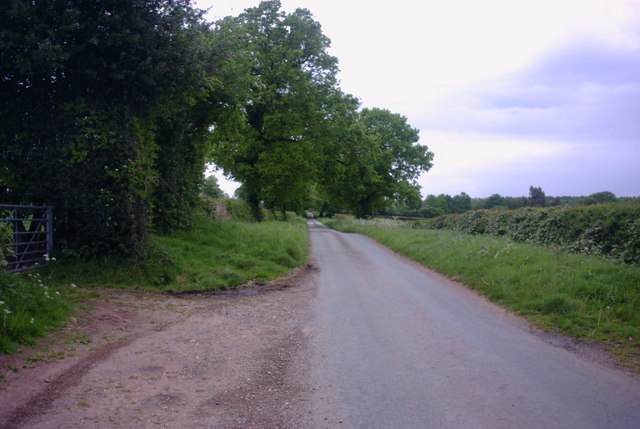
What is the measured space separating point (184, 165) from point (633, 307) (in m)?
12.2

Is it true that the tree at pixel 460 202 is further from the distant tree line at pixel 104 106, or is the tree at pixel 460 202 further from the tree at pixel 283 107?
the distant tree line at pixel 104 106

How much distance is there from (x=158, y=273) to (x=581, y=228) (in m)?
13.0

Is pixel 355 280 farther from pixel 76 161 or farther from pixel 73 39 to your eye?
pixel 73 39

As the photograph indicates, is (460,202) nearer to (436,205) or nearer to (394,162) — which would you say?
(436,205)

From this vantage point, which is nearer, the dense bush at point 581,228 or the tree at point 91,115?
the tree at point 91,115

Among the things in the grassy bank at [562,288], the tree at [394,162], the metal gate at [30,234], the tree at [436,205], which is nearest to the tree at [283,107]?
the grassy bank at [562,288]

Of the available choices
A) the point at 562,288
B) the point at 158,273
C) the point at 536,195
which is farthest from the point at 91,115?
the point at 536,195

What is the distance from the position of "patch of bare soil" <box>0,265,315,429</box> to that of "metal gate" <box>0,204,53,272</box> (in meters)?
2.18

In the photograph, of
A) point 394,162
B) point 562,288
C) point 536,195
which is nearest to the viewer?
point 562,288

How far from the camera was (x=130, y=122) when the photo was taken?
10.3 m

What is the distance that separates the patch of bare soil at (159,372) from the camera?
13.5 ft

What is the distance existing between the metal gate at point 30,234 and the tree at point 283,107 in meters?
14.2

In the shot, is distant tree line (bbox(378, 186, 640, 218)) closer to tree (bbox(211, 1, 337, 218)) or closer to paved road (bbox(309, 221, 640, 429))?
tree (bbox(211, 1, 337, 218))

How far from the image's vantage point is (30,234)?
956 centimetres
